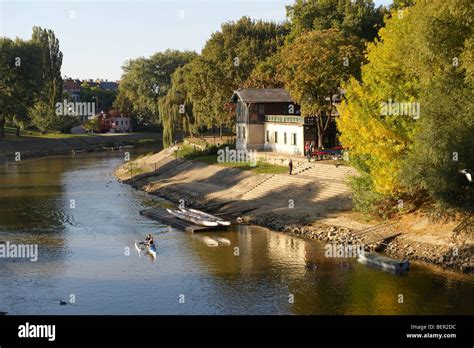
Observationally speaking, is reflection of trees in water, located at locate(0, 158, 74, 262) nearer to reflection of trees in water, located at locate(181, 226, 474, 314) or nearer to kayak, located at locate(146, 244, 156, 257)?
kayak, located at locate(146, 244, 156, 257)

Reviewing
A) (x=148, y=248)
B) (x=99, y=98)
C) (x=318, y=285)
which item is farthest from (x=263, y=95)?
(x=99, y=98)

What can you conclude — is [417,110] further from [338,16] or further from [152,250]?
[338,16]

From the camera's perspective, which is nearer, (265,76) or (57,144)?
(265,76)

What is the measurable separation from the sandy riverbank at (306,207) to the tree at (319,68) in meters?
9.74

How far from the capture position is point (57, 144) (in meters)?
140

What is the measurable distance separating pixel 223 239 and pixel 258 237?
3.04 m

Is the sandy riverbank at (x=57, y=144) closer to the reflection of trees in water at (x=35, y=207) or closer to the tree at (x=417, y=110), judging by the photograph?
the reflection of trees in water at (x=35, y=207)

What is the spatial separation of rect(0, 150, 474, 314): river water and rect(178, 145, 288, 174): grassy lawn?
1692 cm

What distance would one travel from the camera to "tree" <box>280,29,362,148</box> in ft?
238

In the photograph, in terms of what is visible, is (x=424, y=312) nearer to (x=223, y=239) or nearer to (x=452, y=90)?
(x=452, y=90)

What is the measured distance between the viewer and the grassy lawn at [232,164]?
74.2 meters

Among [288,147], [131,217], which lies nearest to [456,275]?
[131,217]

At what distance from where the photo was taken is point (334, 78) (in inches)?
2857

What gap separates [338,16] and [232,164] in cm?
3114
